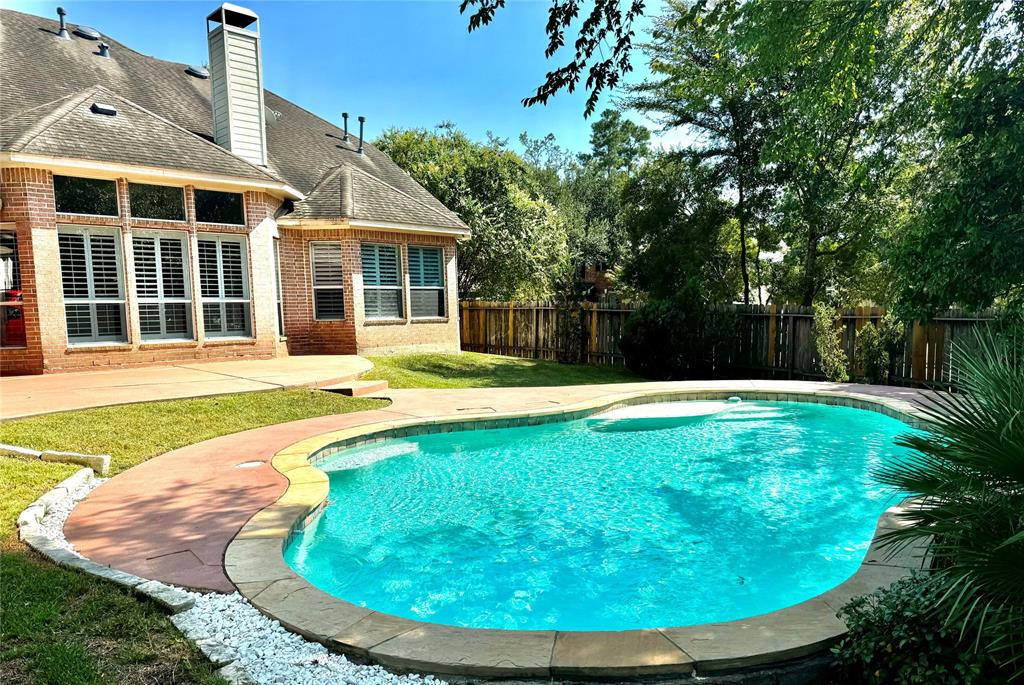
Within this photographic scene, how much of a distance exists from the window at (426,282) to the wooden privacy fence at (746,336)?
3.19 m

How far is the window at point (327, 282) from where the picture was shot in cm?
1398

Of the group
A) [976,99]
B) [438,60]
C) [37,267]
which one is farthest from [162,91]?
[976,99]

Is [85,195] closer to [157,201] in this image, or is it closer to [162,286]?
[157,201]

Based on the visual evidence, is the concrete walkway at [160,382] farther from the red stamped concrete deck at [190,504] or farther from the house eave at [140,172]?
the house eave at [140,172]

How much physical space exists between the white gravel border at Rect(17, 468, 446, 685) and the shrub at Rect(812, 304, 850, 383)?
39.9ft

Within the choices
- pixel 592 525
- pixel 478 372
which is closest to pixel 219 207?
pixel 478 372

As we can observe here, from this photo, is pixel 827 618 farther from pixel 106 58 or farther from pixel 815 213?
pixel 106 58

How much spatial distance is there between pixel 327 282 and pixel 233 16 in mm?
6255

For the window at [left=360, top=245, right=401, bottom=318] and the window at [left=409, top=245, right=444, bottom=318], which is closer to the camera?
the window at [left=360, top=245, right=401, bottom=318]

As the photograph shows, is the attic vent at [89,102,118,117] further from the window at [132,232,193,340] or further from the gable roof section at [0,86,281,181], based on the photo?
the window at [132,232,193,340]

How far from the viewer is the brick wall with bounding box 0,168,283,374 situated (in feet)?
31.8

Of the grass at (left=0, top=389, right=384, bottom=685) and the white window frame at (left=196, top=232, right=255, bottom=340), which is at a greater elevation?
the white window frame at (left=196, top=232, right=255, bottom=340)

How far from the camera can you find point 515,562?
15.8 ft

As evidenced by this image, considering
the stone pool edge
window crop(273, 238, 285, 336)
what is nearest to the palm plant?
the stone pool edge
